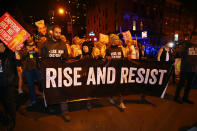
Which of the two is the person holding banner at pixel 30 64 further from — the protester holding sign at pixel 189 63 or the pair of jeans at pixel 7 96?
the protester holding sign at pixel 189 63

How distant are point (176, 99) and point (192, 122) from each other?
138 centimetres

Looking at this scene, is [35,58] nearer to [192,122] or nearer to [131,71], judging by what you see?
[131,71]

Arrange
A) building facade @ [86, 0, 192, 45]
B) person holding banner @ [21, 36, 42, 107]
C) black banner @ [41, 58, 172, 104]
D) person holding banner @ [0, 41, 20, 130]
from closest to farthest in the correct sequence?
person holding banner @ [0, 41, 20, 130] → black banner @ [41, 58, 172, 104] → person holding banner @ [21, 36, 42, 107] → building facade @ [86, 0, 192, 45]

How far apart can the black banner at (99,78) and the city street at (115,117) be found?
50 cm

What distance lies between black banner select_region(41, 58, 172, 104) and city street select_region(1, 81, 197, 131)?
50cm

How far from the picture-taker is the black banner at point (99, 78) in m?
3.30

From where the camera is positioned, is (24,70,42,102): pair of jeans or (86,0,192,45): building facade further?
(86,0,192,45): building facade

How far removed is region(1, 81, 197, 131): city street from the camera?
10.1 ft

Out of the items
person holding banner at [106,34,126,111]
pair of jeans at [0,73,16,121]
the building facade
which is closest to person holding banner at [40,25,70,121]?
pair of jeans at [0,73,16,121]

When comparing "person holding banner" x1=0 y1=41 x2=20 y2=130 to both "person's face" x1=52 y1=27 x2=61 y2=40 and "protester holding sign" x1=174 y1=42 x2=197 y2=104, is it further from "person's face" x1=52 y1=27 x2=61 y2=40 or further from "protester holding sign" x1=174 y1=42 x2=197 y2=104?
"protester holding sign" x1=174 y1=42 x2=197 y2=104

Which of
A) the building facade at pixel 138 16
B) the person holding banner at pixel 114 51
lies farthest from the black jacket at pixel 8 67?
the building facade at pixel 138 16

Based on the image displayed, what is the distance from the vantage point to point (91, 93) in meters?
3.67

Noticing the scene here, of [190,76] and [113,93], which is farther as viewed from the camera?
[190,76]

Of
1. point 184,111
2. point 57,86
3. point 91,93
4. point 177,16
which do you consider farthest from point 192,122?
point 177,16
